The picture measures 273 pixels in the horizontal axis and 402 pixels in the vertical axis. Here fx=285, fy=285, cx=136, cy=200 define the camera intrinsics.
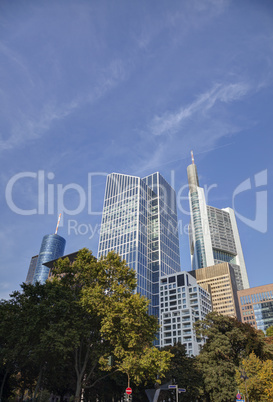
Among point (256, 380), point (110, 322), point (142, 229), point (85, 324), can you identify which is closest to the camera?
point (110, 322)

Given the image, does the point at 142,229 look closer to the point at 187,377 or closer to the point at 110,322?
the point at 187,377

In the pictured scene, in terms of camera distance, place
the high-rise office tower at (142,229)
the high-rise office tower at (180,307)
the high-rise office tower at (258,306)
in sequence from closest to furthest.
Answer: the high-rise office tower at (180,307), the high-rise office tower at (142,229), the high-rise office tower at (258,306)

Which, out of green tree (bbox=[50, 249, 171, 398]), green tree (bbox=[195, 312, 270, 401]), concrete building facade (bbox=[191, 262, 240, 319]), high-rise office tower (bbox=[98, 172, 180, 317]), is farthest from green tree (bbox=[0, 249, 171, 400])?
concrete building facade (bbox=[191, 262, 240, 319])

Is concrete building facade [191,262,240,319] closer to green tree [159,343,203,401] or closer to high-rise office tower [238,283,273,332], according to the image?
high-rise office tower [238,283,273,332]

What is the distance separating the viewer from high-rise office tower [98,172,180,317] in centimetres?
12388

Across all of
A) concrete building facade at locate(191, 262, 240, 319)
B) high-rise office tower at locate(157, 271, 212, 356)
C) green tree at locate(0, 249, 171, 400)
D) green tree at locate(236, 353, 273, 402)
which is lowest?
green tree at locate(236, 353, 273, 402)

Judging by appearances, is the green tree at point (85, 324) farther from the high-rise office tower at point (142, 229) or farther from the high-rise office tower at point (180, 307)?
the high-rise office tower at point (142, 229)

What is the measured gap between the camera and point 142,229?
133125 millimetres

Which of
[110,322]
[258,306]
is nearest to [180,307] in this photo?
[258,306]

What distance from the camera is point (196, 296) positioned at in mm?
120375

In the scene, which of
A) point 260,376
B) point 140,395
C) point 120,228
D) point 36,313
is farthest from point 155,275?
point 36,313

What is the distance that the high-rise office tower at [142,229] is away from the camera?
123875 millimetres

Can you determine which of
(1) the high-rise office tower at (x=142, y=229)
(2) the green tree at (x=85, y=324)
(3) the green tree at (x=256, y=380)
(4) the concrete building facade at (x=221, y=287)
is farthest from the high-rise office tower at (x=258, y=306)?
(2) the green tree at (x=85, y=324)

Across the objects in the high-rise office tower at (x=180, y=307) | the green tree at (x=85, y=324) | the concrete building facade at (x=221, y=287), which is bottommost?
the green tree at (x=85, y=324)
